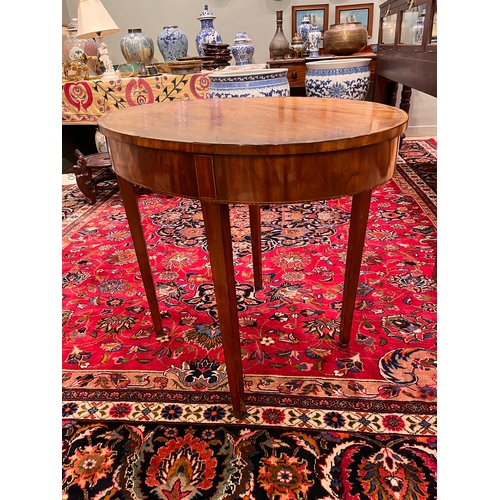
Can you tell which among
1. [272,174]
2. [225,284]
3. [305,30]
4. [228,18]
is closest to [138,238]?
[225,284]

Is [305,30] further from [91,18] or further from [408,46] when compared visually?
→ [91,18]

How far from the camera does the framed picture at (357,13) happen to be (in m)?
3.75

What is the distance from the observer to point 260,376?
1.27 metres

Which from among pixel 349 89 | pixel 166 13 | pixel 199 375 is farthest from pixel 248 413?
pixel 166 13

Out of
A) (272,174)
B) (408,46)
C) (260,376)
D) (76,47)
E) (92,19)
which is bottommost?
(260,376)

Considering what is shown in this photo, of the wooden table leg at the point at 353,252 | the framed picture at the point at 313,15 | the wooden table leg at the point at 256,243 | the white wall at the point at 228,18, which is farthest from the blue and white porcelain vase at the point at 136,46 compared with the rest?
the wooden table leg at the point at 353,252

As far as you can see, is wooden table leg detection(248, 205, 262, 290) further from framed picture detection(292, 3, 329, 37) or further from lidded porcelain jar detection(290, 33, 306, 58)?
framed picture detection(292, 3, 329, 37)

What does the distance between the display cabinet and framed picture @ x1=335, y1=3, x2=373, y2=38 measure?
69cm

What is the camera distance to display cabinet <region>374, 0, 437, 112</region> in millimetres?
1851

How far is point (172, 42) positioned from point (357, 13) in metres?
1.80

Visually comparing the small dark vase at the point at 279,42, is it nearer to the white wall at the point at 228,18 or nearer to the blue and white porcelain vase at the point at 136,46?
the white wall at the point at 228,18

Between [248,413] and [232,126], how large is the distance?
0.79m

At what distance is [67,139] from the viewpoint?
12.2ft

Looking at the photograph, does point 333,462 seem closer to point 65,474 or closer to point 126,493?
point 126,493
